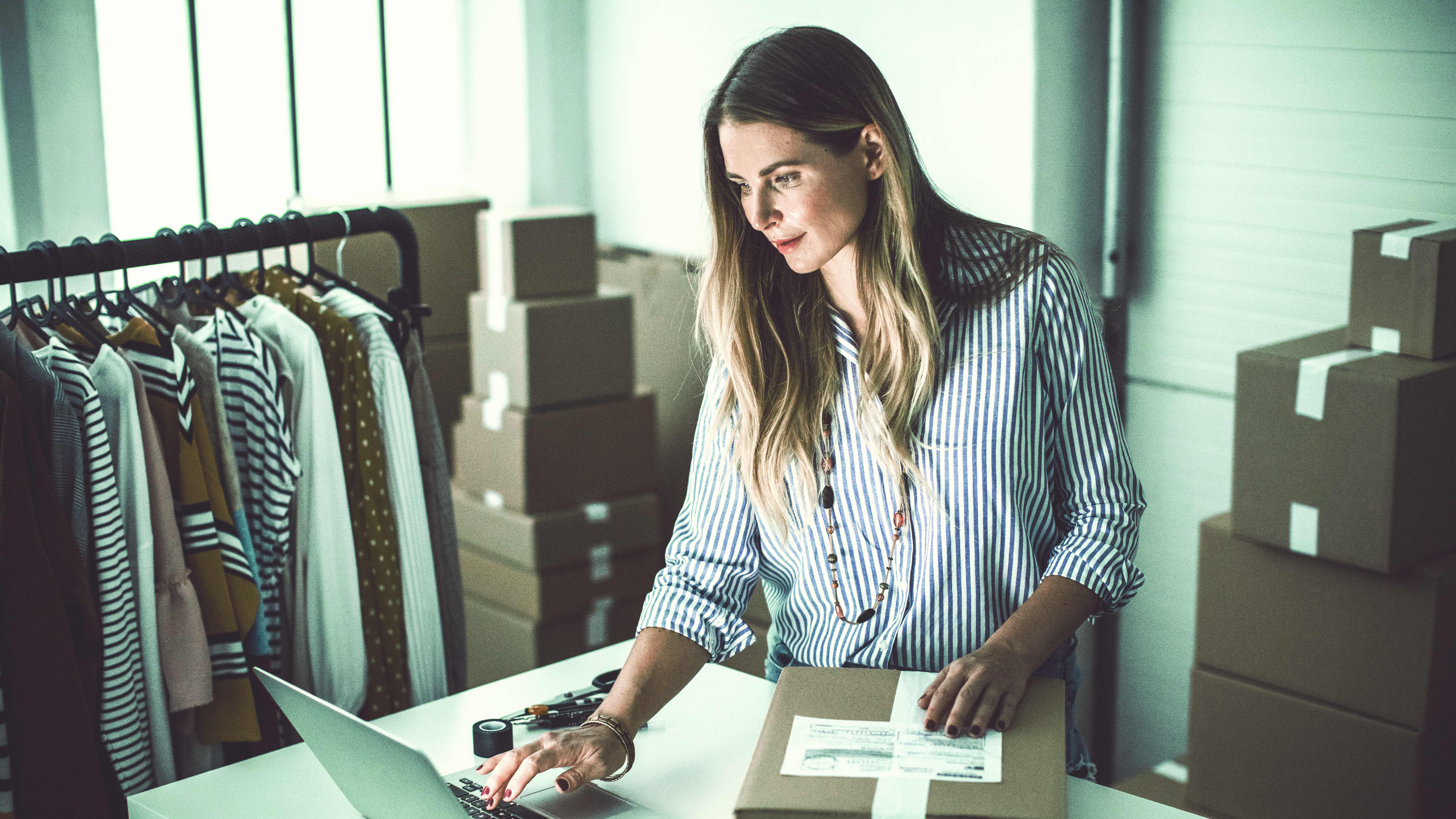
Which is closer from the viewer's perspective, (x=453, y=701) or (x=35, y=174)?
(x=453, y=701)

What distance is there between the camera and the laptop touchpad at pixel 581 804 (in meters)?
1.21

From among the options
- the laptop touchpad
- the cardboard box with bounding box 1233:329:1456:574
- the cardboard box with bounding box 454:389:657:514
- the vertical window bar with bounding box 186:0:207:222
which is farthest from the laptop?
the vertical window bar with bounding box 186:0:207:222

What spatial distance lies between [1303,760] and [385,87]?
297cm

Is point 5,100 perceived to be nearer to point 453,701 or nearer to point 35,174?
point 35,174

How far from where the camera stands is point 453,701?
154 centimetres

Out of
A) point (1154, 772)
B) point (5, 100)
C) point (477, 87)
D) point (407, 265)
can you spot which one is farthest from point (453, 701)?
point (477, 87)

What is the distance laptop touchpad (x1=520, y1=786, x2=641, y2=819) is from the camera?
47.8 inches

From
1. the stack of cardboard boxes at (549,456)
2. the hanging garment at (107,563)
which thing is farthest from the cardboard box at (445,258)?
the hanging garment at (107,563)

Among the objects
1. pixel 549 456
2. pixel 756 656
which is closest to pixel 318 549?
pixel 549 456

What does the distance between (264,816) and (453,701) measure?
308mm

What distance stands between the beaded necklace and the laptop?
317 mm

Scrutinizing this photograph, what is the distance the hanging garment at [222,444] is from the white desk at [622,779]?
0.84ft

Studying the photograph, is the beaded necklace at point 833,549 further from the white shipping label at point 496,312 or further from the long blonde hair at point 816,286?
the white shipping label at point 496,312

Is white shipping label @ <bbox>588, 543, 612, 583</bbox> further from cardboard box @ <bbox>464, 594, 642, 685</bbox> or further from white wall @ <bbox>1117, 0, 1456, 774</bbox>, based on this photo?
white wall @ <bbox>1117, 0, 1456, 774</bbox>
